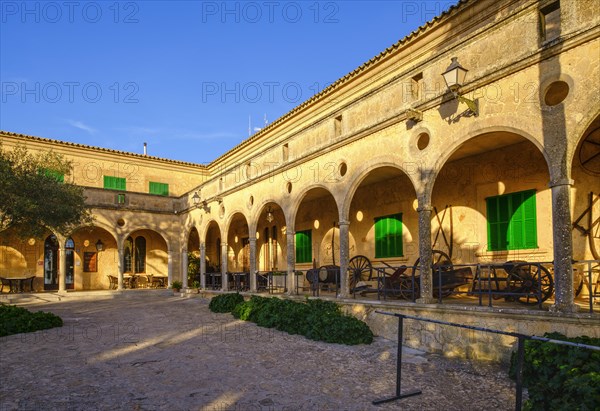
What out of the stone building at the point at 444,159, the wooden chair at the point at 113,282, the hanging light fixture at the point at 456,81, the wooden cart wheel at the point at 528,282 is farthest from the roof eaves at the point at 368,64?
the wooden chair at the point at 113,282

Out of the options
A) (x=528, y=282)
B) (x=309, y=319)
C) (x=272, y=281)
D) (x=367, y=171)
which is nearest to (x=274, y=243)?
(x=272, y=281)

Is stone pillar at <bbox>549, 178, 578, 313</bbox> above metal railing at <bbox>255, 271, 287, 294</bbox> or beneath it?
above

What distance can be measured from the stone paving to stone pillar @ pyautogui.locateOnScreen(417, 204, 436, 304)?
1.12 metres

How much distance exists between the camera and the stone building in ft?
21.6

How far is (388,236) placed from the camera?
12906 millimetres

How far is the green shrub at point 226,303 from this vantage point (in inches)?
546

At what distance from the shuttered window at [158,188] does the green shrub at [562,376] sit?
74.4ft

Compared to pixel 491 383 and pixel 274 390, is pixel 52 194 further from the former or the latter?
pixel 491 383

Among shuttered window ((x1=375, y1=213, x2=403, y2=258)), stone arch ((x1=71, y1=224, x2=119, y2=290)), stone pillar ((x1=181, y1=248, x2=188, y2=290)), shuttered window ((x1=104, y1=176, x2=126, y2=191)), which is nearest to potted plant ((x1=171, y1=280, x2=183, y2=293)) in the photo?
stone pillar ((x1=181, y1=248, x2=188, y2=290))

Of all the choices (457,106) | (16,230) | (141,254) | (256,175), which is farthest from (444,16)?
(141,254)

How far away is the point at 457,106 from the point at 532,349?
456 centimetres

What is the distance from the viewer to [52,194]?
1124 cm

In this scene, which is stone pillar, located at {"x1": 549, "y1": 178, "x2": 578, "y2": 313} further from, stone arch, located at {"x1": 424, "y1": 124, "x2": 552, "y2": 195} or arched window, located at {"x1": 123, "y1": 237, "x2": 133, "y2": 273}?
arched window, located at {"x1": 123, "y1": 237, "x2": 133, "y2": 273}

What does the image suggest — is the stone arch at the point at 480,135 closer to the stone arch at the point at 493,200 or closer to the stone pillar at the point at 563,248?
the stone arch at the point at 493,200
